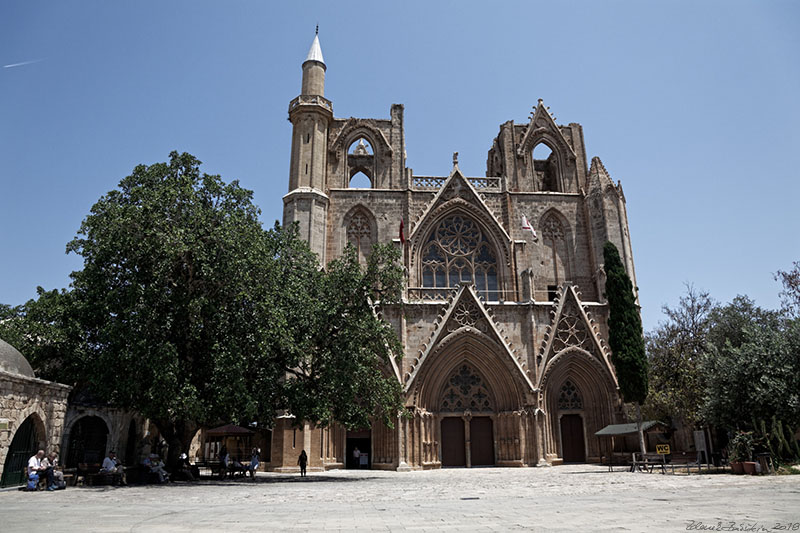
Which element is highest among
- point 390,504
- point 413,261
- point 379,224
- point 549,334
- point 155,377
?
point 379,224

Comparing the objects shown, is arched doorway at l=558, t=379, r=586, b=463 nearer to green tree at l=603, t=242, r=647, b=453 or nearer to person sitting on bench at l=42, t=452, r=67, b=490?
green tree at l=603, t=242, r=647, b=453

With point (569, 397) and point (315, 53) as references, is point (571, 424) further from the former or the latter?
point (315, 53)

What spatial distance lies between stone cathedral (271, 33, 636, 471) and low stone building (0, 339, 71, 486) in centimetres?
1064

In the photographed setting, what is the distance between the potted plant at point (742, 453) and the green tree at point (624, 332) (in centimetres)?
725

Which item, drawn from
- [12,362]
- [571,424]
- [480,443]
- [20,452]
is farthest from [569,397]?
[12,362]

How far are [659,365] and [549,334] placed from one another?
22.4 feet

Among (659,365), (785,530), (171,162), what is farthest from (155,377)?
(659,365)

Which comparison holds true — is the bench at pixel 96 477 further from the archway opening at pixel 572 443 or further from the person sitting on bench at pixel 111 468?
the archway opening at pixel 572 443

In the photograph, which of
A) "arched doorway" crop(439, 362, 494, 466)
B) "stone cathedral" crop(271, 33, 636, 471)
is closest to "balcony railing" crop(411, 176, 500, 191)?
"stone cathedral" crop(271, 33, 636, 471)

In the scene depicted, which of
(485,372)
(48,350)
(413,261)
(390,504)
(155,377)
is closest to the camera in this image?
(390,504)

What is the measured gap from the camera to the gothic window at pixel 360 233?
33.2m

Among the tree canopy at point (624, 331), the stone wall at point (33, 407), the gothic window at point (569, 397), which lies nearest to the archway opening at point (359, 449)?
the gothic window at point (569, 397)

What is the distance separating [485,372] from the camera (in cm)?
2939

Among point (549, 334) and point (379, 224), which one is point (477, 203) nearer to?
point (379, 224)
